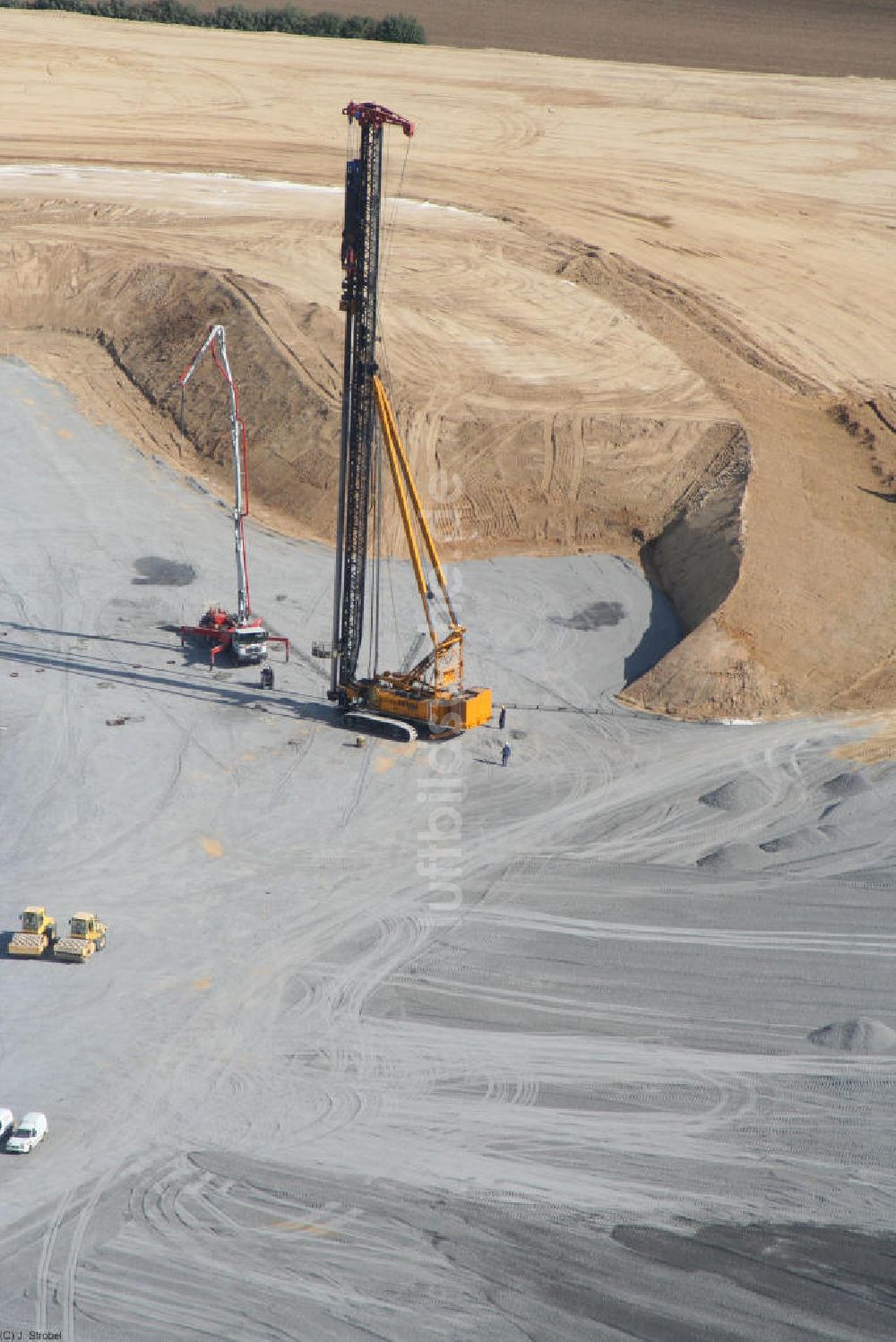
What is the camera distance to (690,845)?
110ft

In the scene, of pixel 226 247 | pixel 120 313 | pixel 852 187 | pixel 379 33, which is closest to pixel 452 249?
pixel 226 247

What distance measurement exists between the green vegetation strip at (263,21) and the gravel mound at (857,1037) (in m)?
81.8

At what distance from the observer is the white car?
925 inches

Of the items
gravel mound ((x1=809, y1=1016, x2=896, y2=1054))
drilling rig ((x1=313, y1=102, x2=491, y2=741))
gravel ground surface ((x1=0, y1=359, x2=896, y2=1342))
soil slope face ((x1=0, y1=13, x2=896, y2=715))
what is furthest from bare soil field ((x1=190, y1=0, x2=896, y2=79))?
gravel mound ((x1=809, y1=1016, x2=896, y2=1054))

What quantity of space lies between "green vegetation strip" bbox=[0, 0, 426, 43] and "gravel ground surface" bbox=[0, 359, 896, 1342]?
62.7 metres

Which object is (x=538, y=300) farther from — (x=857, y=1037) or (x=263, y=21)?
(x=263, y=21)

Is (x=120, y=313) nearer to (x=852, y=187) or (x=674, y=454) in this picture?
(x=674, y=454)

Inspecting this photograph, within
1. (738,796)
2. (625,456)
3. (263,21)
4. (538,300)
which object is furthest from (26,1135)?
(263,21)

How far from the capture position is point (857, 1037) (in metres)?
26.9

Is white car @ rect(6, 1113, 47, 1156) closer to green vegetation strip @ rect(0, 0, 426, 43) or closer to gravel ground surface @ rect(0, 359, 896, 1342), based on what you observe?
gravel ground surface @ rect(0, 359, 896, 1342)

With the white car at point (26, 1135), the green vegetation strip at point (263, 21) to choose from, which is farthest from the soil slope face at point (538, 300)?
the white car at point (26, 1135)

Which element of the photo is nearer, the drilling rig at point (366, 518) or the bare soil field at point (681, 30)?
the drilling rig at point (366, 518)

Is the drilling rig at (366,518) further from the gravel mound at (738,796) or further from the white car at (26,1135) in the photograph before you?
the white car at (26,1135)

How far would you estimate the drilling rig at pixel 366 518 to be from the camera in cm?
3509
